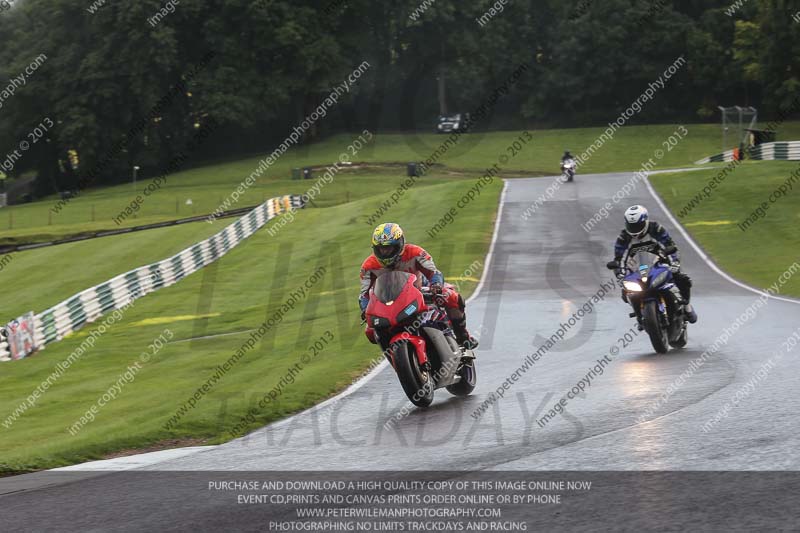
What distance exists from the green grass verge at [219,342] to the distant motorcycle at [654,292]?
402cm

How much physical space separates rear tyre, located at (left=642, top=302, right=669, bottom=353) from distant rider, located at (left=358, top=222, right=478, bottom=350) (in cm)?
320

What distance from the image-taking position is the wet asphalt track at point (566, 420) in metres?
8.16

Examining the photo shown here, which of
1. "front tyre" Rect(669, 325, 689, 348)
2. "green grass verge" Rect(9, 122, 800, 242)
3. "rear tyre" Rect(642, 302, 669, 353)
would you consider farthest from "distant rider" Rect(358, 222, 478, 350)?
"green grass verge" Rect(9, 122, 800, 242)

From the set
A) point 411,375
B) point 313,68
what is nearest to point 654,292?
point 411,375

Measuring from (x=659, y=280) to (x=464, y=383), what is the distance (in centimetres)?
367

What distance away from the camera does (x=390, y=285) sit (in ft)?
36.0

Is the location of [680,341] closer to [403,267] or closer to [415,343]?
[403,267]

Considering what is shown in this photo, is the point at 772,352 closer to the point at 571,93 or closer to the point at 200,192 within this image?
the point at 200,192

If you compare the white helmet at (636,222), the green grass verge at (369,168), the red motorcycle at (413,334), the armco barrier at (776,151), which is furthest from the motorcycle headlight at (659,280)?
the green grass verge at (369,168)

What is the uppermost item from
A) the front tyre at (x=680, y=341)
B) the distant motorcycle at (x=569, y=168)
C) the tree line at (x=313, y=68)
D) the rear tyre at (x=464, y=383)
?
the tree line at (x=313, y=68)

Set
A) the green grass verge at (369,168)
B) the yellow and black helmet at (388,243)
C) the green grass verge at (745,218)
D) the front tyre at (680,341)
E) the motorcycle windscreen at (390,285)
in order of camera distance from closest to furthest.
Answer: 1. the motorcycle windscreen at (390,285)
2. the yellow and black helmet at (388,243)
3. the front tyre at (680,341)
4. the green grass verge at (745,218)
5. the green grass verge at (369,168)

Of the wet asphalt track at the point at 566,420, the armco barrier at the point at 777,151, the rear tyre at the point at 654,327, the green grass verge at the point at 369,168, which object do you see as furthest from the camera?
the green grass verge at the point at 369,168

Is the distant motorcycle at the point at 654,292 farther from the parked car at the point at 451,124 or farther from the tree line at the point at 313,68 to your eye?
the parked car at the point at 451,124

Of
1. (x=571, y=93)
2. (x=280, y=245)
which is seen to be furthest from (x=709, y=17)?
(x=280, y=245)
